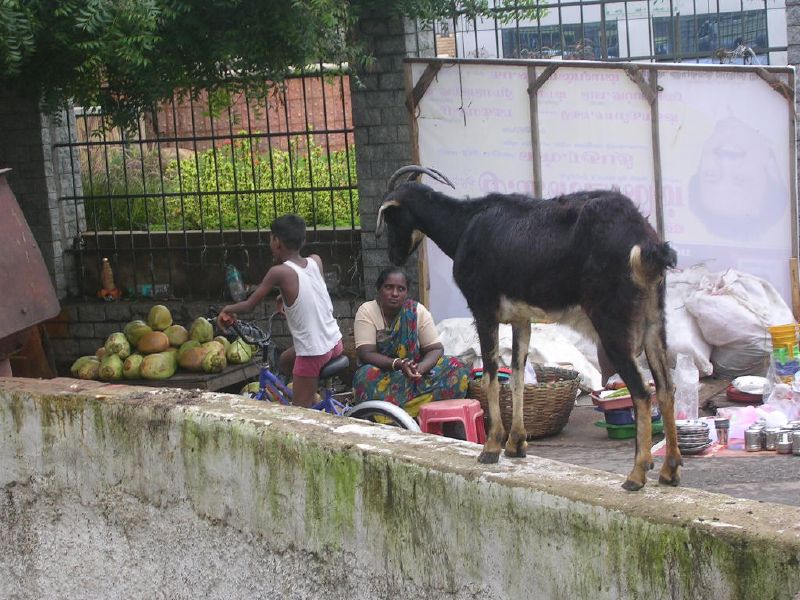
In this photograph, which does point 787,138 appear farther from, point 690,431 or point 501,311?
point 501,311

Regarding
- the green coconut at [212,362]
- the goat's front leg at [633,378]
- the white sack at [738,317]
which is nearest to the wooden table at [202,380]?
the green coconut at [212,362]

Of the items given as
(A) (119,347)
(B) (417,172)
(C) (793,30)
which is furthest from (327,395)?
(C) (793,30)

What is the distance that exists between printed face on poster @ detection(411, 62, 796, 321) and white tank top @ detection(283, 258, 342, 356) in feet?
6.95

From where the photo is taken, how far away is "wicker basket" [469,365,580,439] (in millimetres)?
7188

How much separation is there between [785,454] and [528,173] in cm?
324

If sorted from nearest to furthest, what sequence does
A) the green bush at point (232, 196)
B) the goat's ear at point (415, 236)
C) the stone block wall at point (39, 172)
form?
the goat's ear at point (415, 236) < the green bush at point (232, 196) < the stone block wall at point (39, 172)

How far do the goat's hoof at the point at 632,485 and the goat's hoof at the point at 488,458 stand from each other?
23.2 inches

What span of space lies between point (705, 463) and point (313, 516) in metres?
2.75

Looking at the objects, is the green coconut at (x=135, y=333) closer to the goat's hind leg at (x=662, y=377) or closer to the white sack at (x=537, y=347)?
the white sack at (x=537, y=347)

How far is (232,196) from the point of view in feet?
35.5

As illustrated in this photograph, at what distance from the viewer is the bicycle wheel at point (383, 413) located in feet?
21.9

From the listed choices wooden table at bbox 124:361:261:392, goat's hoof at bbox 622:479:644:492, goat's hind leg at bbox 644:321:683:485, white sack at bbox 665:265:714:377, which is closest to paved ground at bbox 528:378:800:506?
white sack at bbox 665:265:714:377

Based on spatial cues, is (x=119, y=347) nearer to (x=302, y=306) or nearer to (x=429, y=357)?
(x=302, y=306)

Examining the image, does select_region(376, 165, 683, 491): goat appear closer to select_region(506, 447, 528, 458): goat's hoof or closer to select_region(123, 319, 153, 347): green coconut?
select_region(506, 447, 528, 458): goat's hoof
